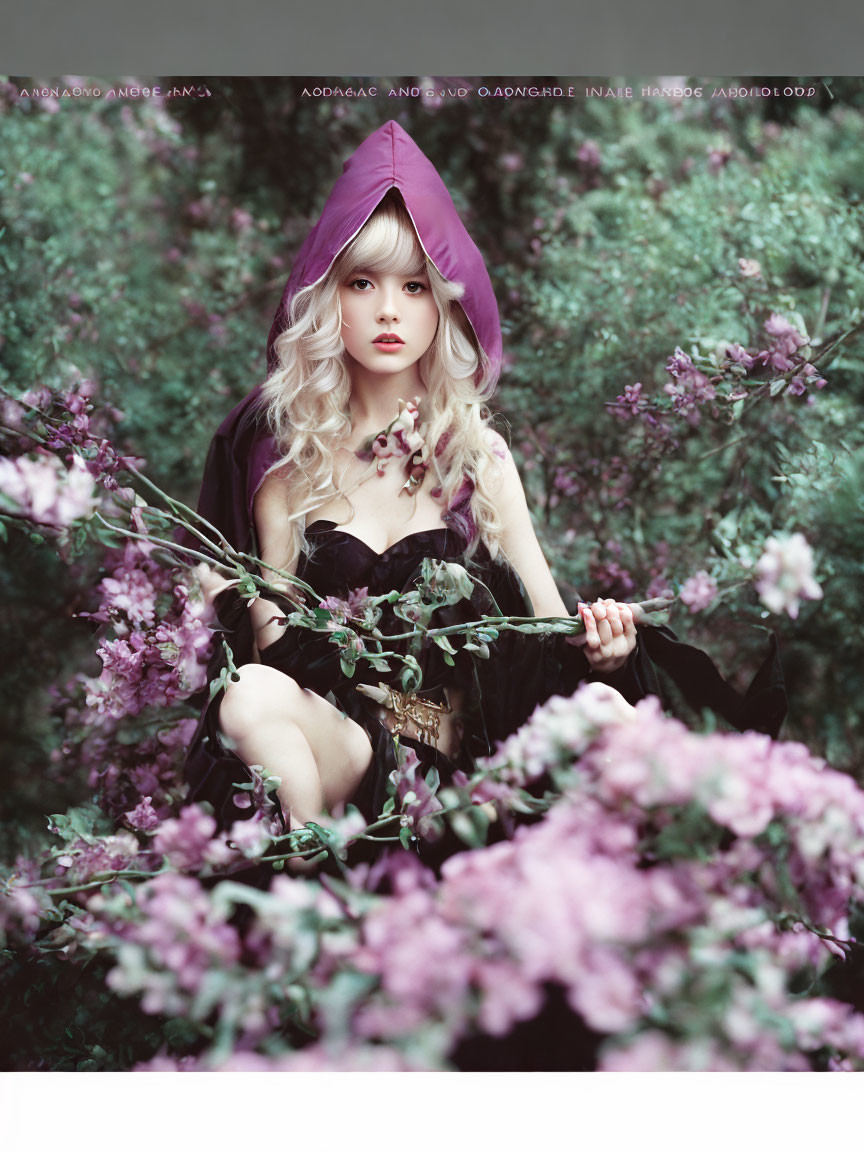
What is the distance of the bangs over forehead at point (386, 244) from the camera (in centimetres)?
162

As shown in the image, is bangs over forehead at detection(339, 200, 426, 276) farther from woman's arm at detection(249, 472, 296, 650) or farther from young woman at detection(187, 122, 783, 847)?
woman's arm at detection(249, 472, 296, 650)

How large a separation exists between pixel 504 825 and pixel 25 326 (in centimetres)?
114

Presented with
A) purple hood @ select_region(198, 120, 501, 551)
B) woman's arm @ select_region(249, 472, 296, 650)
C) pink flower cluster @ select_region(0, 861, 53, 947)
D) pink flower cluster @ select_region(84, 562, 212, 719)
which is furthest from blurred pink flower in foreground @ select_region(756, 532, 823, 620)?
pink flower cluster @ select_region(0, 861, 53, 947)

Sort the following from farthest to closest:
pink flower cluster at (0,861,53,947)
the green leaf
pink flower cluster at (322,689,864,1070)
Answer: pink flower cluster at (0,861,53,947)
the green leaf
pink flower cluster at (322,689,864,1070)

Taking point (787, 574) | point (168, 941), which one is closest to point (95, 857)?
point (168, 941)

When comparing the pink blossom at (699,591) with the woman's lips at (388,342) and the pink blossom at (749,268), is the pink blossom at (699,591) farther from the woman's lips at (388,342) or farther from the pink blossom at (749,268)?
the woman's lips at (388,342)

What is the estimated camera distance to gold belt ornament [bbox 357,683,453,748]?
166 cm

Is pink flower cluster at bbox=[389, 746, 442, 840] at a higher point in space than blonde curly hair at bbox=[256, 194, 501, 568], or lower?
lower

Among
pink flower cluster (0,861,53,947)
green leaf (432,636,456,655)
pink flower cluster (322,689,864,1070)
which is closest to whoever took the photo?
pink flower cluster (322,689,864,1070)

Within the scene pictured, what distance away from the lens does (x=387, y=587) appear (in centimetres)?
166

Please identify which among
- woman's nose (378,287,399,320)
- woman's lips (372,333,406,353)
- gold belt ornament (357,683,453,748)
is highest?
woman's nose (378,287,399,320)

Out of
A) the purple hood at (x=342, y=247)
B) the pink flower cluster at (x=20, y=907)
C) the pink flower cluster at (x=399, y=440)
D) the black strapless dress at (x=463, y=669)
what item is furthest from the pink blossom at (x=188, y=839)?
the pink flower cluster at (x=399, y=440)

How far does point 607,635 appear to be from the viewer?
165 centimetres

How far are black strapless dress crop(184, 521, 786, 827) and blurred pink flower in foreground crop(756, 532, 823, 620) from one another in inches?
4.1
